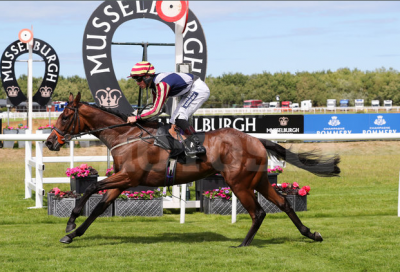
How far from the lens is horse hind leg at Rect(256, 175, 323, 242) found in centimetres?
541

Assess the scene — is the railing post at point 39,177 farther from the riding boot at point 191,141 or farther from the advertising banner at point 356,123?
the advertising banner at point 356,123

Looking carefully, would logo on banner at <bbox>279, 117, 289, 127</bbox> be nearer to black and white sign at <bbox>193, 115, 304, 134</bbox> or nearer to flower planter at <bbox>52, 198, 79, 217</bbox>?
black and white sign at <bbox>193, 115, 304, 134</bbox>

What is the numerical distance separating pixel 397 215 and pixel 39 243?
4.69m

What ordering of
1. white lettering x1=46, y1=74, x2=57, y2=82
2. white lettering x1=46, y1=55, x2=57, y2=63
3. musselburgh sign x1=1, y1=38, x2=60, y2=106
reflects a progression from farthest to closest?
white lettering x1=46, y1=74, x2=57, y2=82 < white lettering x1=46, y1=55, x2=57, y2=63 < musselburgh sign x1=1, y1=38, x2=60, y2=106

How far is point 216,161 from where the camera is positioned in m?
5.36

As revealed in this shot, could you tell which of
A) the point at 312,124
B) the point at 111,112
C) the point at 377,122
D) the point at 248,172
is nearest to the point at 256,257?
the point at 248,172

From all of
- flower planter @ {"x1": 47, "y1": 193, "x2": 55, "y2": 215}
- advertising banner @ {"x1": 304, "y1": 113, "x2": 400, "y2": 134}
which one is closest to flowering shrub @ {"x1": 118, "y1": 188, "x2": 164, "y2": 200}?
flower planter @ {"x1": 47, "y1": 193, "x2": 55, "y2": 215}

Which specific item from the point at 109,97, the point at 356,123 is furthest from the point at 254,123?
the point at 109,97

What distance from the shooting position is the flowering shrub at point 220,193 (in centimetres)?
732

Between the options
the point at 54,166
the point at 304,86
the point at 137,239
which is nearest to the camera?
the point at 137,239

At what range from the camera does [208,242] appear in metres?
5.45

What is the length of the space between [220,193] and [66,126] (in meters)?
2.74

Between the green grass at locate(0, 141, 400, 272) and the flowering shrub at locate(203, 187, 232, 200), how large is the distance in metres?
0.30

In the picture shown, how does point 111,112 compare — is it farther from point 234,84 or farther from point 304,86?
point 234,84
